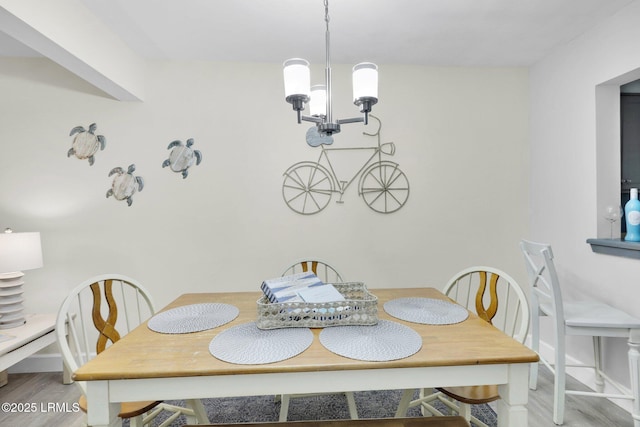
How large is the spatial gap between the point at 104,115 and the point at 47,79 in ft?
1.55

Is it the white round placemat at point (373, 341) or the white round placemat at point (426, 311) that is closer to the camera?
the white round placemat at point (373, 341)

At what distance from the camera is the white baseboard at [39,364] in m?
2.59

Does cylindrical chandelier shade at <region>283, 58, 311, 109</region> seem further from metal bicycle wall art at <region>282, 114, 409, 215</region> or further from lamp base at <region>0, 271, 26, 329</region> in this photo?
lamp base at <region>0, 271, 26, 329</region>

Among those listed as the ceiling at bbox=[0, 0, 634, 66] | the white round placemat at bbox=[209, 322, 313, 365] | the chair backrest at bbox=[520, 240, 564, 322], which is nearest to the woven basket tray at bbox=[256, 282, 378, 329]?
the white round placemat at bbox=[209, 322, 313, 365]

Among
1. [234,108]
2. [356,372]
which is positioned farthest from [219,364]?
[234,108]

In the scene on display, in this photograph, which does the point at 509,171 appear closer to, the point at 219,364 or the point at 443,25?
the point at 443,25

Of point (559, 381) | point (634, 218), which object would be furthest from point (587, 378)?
point (634, 218)

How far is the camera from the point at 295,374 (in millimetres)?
1093

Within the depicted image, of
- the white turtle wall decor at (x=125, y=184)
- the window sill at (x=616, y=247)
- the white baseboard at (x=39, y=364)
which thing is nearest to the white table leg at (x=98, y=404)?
the white turtle wall decor at (x=125, y=184)

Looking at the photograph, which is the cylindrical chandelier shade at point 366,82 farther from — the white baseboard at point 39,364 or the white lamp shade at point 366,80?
the white baseboard at point 39,364

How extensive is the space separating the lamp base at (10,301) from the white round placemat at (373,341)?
2231mm

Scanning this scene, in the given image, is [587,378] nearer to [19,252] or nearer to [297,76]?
[297,76]

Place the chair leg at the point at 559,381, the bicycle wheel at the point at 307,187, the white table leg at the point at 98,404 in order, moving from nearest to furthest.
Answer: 1. the white table leg at the point at 98,404
2. the chair leg at the point at 559,381
3. the bicycle wheel at the point at 307,187

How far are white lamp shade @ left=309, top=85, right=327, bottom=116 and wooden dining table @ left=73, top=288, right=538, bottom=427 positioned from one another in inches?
41.4
